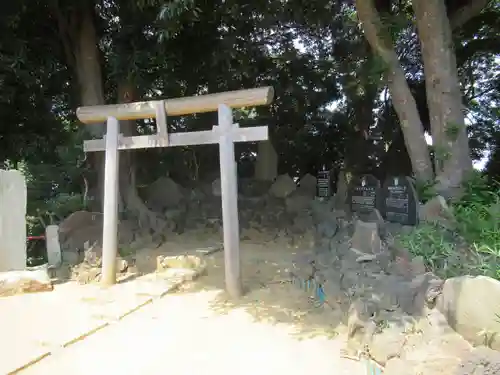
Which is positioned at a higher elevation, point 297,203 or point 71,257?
point 297,203

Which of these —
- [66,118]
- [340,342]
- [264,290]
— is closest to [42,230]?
[66,118]

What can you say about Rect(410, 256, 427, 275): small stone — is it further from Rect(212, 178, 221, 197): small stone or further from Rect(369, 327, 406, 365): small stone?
Rect(212, 178, 221, 197): small stone

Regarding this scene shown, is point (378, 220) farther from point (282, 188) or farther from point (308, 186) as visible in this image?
point (308, 186)

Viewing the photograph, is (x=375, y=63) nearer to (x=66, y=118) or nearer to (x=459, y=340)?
(x=459, y=340)

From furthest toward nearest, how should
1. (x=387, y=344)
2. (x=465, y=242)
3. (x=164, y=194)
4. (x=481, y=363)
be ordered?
(x=164, y=194)
(x=465, y=242)
(x=387, y=344)
(x=481, y=363)

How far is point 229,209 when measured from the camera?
5.46m

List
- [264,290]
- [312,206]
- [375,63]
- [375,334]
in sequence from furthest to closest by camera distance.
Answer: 1. [312,206]
2. [375,63]
3. [264,290]
4. [375,334]

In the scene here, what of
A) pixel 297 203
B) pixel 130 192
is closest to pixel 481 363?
pixel 297 203

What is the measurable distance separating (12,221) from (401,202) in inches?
246

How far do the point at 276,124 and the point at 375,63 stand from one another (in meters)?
6.46

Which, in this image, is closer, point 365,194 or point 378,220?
point 378,220

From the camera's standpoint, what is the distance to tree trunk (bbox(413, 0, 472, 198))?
739 cm

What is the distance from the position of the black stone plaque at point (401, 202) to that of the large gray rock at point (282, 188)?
3.85 meters

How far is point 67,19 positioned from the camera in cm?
982
